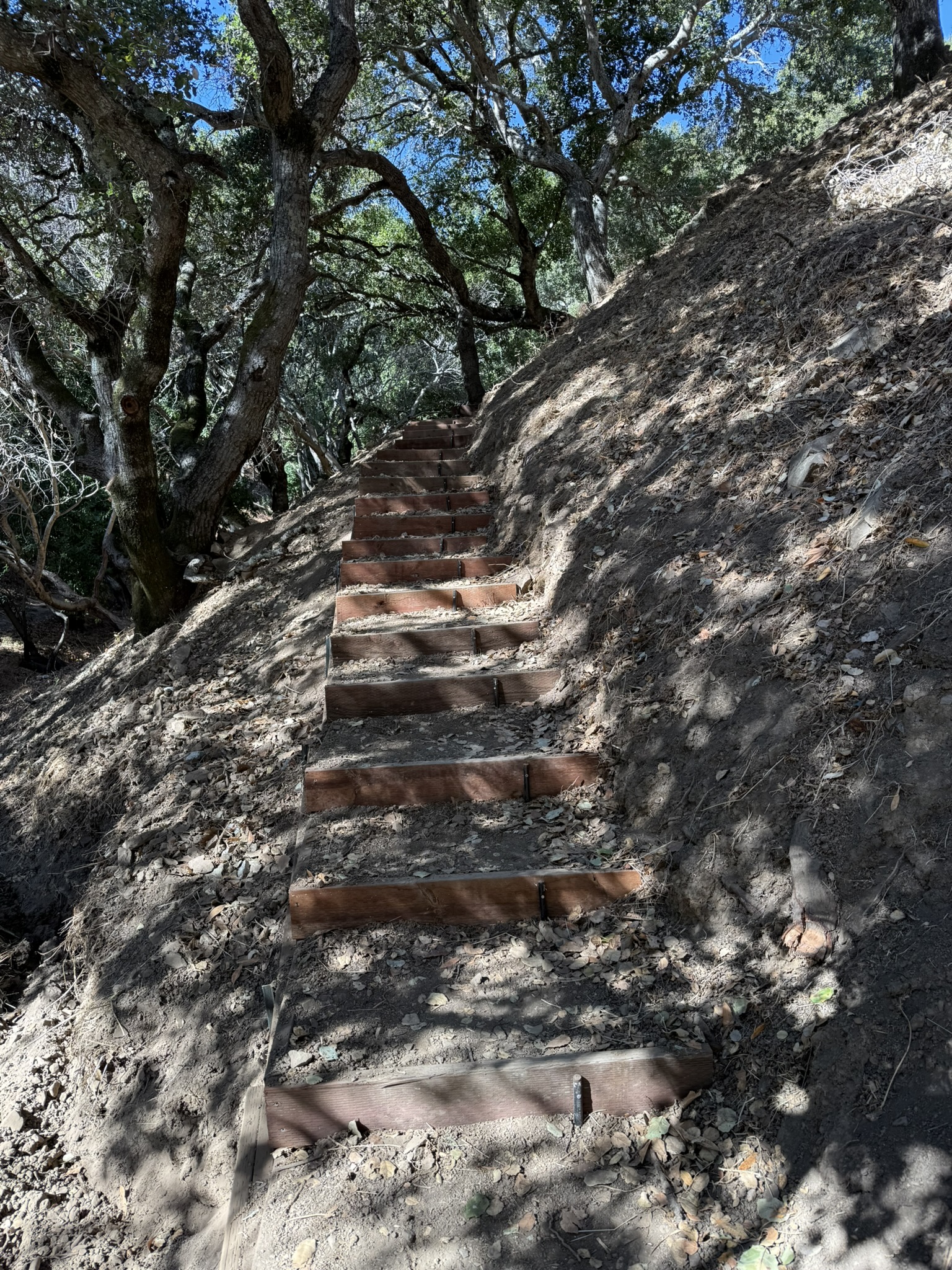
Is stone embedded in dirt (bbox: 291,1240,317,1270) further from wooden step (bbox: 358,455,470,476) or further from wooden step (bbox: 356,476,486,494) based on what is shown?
wooden step (bbox: 358,455,470,476)

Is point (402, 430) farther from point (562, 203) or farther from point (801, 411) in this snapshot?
point (801, 411)

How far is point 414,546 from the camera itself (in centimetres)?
623

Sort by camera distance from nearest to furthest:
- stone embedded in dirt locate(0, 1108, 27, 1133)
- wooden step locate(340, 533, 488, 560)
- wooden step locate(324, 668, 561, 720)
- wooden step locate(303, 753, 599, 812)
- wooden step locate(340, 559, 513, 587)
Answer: stone embedded in dirt locate(0, 1108, 27, 1133) < wooden step locate(303, 753, 599, 812) < wooden step locate(324, 668, 561, 720) < wooden step locate(340, 559, 513, 587) < wooden step locate(340, 533, 488, 560)

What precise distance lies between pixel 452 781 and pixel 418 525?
3.34 metres

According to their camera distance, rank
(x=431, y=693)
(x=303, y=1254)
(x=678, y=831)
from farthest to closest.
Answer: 1. (x=431, y=693)
2. (x=678, y=831)
3. (x=303, y=1254)

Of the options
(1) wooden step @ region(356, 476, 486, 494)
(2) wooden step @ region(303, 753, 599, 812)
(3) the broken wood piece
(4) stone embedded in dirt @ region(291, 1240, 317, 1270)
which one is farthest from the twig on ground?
(1) wooden step @ region(356, 476, 486, 494)

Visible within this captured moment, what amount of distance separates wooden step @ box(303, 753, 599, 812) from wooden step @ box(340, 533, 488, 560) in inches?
110

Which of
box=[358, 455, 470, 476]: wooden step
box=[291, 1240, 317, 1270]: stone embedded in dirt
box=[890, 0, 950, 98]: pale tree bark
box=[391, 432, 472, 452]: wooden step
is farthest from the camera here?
box=[391, 432, 472, 452]: wooden step

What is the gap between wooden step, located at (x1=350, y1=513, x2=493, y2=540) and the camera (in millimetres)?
6539

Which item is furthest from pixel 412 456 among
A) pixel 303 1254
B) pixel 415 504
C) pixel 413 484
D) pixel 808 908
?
pixel 303 1254

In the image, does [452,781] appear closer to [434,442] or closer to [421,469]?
[421,469]

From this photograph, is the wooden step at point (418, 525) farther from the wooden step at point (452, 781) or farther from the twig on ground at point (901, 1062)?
the twig on ground at point (901, 1062)

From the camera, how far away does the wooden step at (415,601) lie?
5293 mm

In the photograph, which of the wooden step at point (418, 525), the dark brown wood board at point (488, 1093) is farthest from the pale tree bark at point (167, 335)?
the dark brown wood board at point (488, 1093)
